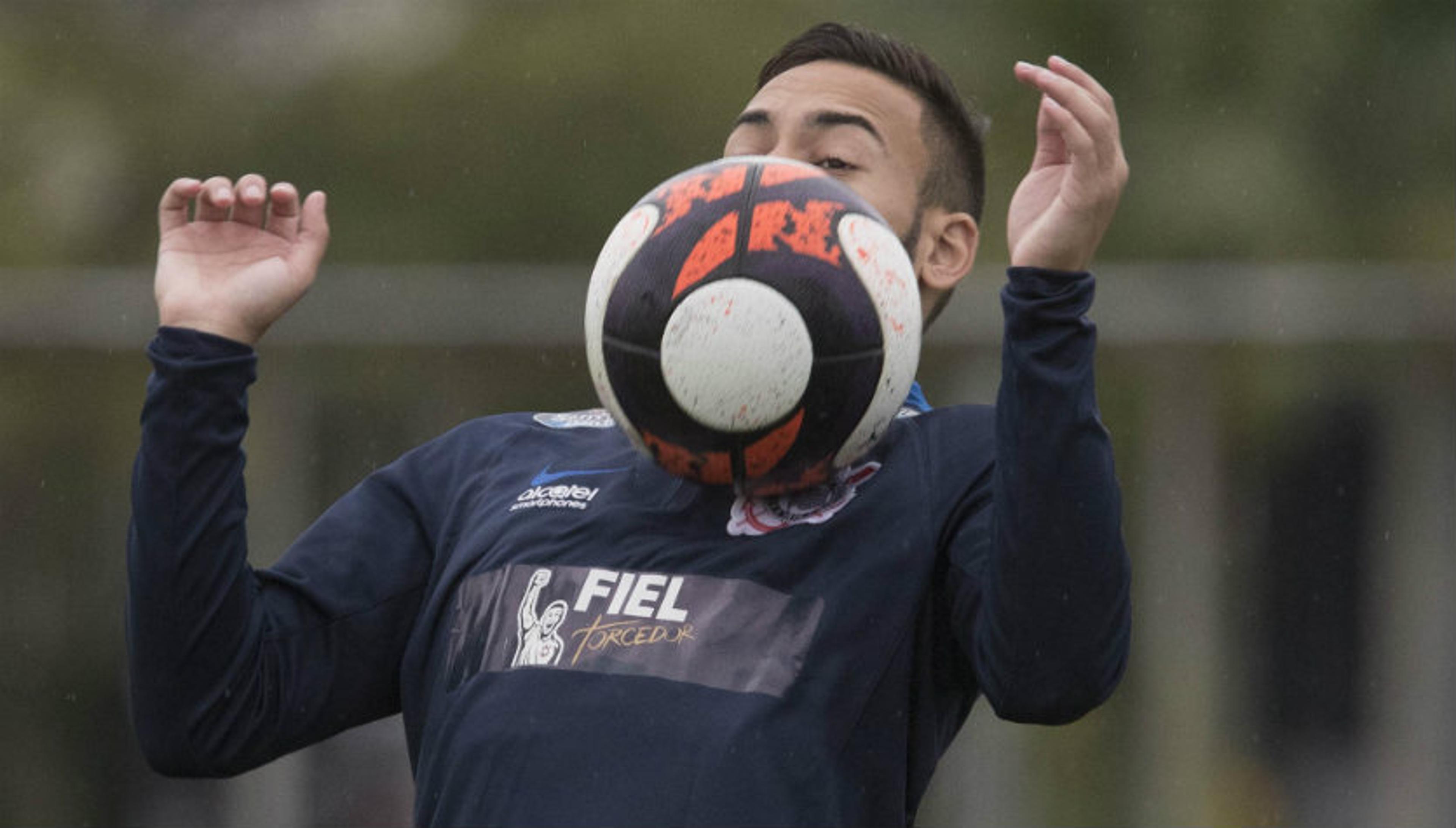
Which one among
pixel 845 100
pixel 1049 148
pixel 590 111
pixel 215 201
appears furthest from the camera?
pixel 590 111

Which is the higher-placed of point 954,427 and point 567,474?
point 954,427

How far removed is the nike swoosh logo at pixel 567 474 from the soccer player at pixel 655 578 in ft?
0.03

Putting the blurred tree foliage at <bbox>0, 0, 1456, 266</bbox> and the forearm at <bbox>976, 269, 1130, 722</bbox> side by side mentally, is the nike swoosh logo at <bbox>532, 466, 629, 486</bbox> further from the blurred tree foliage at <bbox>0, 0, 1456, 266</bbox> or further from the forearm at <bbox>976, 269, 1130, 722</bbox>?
the blurred tree foliage at <bbox>0, 0, 1456, 266</bbox>

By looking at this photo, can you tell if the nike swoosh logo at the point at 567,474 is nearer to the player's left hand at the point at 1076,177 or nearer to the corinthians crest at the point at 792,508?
the corinthians crest at the point at 792,508

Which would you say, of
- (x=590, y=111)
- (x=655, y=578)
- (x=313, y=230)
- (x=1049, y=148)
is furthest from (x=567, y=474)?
(x=590, y=111)

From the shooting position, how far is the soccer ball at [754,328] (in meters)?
2.96

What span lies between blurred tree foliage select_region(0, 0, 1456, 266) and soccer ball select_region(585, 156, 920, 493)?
23.2ft

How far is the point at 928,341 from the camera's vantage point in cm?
900

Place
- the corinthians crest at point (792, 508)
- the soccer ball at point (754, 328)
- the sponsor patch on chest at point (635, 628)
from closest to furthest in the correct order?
the soccer ball at point (754, 328), the sponsor patch on chest at point (635, 628), the corinthians crest at point (792, 508)

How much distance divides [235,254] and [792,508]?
105 centimetres

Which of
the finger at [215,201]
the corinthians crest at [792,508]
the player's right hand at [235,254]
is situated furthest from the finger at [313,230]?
the corinthians crest at [792,508]

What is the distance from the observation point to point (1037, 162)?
316 centimetres

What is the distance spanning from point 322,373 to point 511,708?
6.27 metres

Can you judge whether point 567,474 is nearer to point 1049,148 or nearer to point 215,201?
point 215,201
